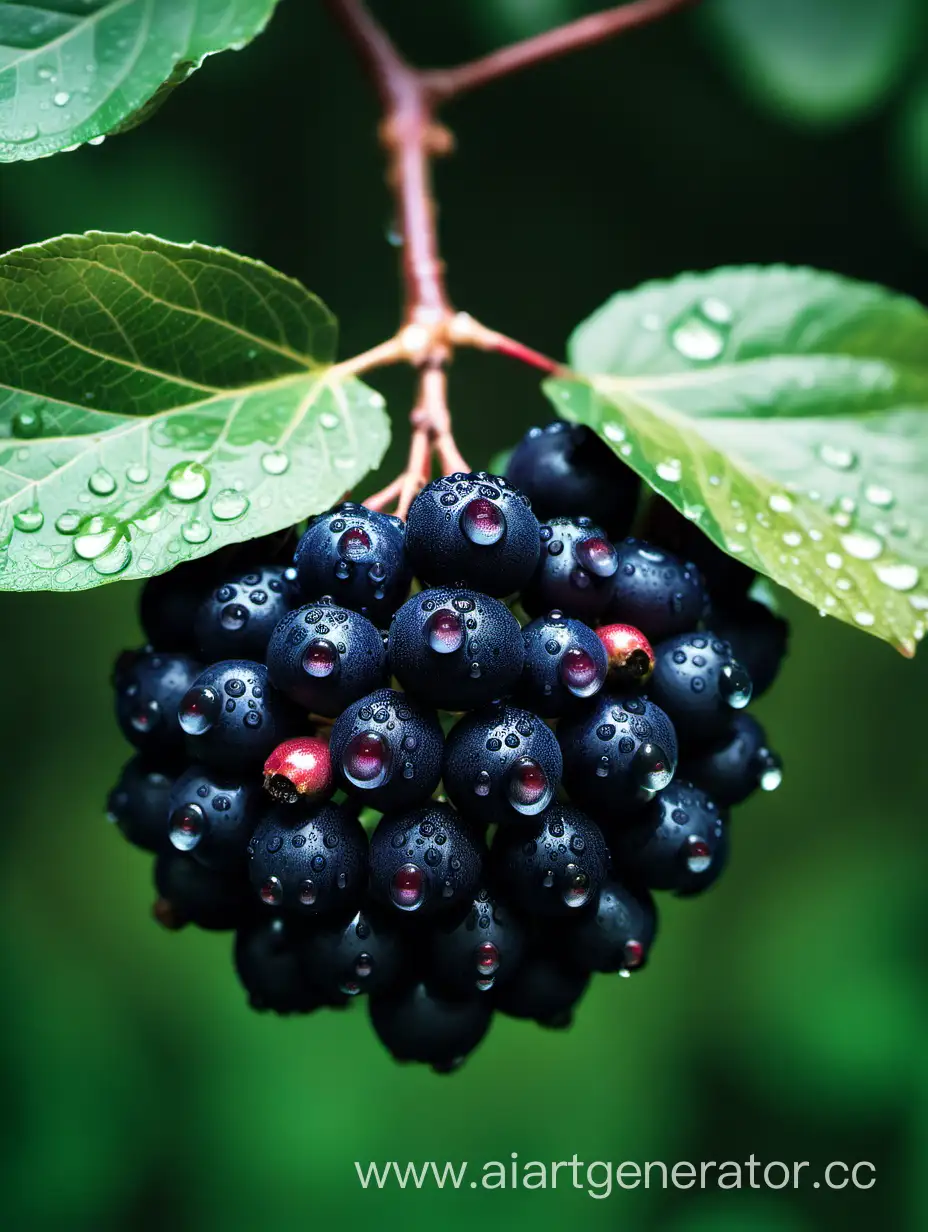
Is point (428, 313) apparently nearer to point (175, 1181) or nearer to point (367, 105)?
point (367, 105)

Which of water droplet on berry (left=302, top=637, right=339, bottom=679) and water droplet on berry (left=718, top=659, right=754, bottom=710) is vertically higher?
water droplet on berry (left=302, top=637, right=339, bottom=679)

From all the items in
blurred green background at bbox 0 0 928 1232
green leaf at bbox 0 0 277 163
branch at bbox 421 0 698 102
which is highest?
branch at bbox 421 0 698 102

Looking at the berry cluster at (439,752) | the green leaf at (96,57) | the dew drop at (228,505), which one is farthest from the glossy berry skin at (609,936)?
the green leaf at (96,57)

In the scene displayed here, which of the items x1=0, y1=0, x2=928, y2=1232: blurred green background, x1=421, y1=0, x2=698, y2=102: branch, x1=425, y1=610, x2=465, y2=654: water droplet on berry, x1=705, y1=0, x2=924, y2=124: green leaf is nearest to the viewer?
x1=425, y1=610, x2=465, y2=654: water droplet on berry

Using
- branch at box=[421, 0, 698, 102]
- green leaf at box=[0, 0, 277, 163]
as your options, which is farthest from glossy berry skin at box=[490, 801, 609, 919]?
branch at box=[421, 0, 698, 102]

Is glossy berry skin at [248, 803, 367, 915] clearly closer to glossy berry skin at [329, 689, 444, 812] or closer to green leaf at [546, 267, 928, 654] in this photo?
glossy berry skin at [329, 689, 444, 812]

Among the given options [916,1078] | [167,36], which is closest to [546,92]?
[167,36]

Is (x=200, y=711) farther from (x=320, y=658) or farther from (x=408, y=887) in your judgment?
(x=408, y=887)
